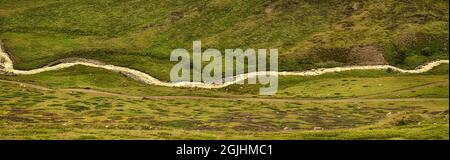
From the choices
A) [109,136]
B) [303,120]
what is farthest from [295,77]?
[109,136]

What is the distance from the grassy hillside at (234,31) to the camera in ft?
470

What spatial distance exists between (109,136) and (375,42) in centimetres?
10056

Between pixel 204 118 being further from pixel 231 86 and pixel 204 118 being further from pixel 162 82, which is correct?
pixel 162 82

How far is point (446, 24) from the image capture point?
155m

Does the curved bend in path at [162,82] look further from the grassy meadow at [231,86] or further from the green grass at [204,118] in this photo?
the green grass at [204,118]

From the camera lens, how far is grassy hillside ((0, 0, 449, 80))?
14325cm

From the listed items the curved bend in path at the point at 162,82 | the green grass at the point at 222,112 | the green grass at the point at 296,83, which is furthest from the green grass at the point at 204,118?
the curved bend in path at the point at 162,82

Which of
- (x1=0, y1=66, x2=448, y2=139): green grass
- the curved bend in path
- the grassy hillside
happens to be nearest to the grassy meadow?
(x1=0, y1=66, x2=448, y2=139): green grass

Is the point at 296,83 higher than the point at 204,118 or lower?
lower

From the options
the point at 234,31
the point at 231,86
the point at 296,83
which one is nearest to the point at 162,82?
the point at 231,86

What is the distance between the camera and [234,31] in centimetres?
15475

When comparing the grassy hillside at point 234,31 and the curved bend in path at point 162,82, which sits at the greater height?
the grassy hillside at point 234,31

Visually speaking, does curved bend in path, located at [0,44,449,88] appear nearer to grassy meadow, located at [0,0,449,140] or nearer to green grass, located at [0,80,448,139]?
grassy meadow, located at [0,0,449,140]
